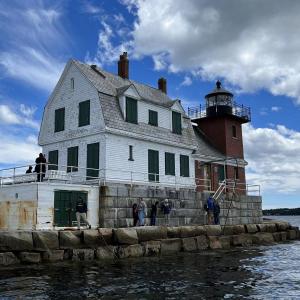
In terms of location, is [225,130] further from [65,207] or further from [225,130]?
[65,207]

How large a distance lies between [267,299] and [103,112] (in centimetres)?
1576

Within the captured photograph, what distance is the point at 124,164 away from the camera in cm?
2542

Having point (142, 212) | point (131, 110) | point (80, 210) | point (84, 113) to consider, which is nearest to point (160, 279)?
point (80, 210)

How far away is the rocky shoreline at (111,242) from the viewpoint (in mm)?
17250

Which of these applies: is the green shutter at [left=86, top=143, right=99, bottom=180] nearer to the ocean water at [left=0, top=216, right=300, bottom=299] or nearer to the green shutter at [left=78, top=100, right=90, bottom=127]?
the green shutter at [left=78, top=100, right=90, bottom=127]

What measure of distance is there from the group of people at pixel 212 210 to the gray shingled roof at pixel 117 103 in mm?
5106

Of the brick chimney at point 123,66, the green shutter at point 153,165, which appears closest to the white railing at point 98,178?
the green shutter at point 153,165

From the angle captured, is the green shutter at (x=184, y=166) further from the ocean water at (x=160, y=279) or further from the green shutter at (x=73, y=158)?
the ocean water at (x=160, y=279)

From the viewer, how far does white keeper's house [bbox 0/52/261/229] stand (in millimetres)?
20812

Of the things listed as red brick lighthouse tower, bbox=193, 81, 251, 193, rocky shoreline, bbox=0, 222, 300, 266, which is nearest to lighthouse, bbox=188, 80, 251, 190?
red brick lighthouse tower, bbox=193, 81, 251, 193

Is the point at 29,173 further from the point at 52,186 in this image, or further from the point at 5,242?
the point at 5,242

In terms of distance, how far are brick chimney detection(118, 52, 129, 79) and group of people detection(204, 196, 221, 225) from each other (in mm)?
11068

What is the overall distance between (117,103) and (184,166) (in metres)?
6.82

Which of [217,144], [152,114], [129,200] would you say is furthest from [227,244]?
[217,144]
